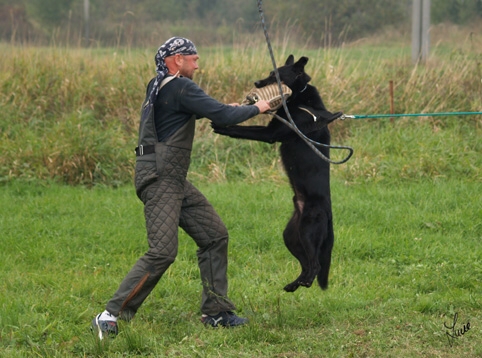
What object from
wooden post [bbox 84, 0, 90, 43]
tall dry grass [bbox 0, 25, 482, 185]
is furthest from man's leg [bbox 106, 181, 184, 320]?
wooden post [bbox 84, 0, 90, 43]

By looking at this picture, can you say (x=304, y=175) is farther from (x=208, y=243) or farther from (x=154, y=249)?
(x=154, y=249)

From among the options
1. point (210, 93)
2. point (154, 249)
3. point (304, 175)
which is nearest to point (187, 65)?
point (304, 175)

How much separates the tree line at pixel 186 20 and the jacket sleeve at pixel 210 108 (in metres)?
7.60

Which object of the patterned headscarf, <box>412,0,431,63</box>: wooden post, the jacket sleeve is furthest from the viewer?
<box>412,0,431,63</box>: wooden post

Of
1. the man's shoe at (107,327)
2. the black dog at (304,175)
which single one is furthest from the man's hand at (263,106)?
the man's shoe at (107,327)

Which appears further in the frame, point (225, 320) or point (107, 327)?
point (225, 320)

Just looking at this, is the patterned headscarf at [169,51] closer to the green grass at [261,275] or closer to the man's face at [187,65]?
the man's face at [187,65]

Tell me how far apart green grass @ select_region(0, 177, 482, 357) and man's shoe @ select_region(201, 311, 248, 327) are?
10 cm

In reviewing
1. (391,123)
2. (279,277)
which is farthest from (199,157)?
(279,277)

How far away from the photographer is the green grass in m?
4.41

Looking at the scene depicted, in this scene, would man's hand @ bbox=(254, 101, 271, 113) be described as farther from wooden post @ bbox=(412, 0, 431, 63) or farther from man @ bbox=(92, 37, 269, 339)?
wooden post @ bbox=(412, 0, 431, 63)

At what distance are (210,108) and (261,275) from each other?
203cm

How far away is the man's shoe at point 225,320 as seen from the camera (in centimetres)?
479

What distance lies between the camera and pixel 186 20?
16156 millimetres
